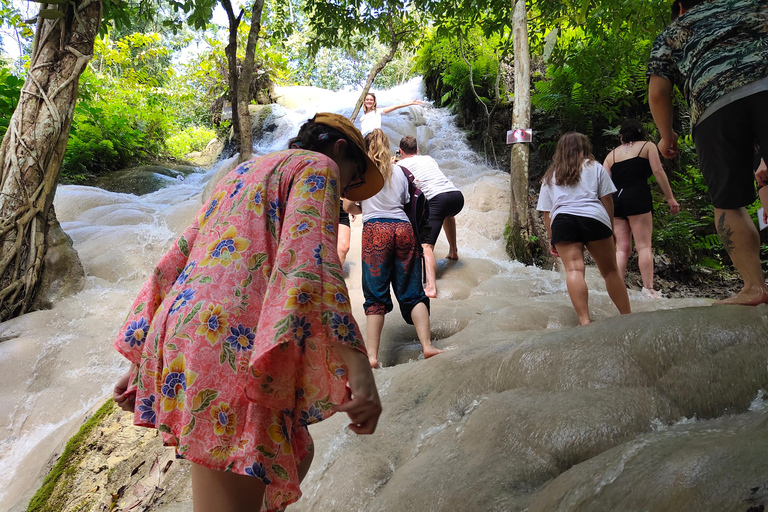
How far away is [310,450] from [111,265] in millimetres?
5468

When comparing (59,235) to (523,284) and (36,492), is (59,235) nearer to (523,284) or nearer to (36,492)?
(36,492)

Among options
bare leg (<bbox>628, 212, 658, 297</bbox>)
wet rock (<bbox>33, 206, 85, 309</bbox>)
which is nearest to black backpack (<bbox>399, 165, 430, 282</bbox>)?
bare leg (<bbox>628, 212, 658, 297</bbox>)

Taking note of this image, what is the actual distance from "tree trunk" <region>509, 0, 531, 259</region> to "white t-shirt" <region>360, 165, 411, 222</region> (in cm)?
327

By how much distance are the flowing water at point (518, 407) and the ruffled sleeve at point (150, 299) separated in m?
1.16

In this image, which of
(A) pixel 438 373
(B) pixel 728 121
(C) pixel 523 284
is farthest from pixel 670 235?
(A) pixel 438 373

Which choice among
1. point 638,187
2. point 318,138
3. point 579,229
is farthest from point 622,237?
point 318,138

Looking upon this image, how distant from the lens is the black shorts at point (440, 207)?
5.72 m

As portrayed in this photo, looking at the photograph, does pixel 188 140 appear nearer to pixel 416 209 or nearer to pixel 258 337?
pixel 416 209

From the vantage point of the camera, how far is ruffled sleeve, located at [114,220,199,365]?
1.40 m

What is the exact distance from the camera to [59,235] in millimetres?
5320

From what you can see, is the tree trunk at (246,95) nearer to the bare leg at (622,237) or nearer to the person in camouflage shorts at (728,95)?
the bare leg at (622,237)

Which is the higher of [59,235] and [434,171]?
[434,171]

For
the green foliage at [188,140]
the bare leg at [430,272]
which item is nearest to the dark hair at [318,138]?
the bare leg at [430,272]

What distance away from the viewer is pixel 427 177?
19.0 ft
